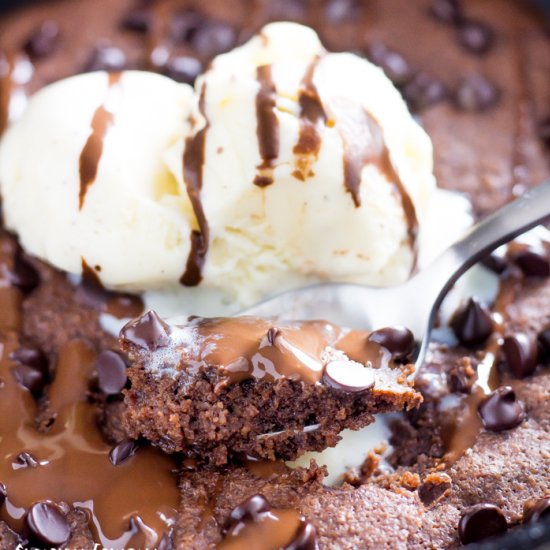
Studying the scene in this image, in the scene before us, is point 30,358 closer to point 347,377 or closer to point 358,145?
point 347,377

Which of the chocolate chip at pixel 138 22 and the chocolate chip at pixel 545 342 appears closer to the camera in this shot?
the chocolate chip at pixel 545 342

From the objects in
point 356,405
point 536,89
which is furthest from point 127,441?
point 536,89

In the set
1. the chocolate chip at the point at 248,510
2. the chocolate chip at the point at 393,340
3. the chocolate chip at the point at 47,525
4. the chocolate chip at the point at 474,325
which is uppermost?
the chocolate chip at the point at 393,340

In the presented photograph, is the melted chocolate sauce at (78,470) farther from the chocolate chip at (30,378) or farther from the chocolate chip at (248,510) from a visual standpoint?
the chocolate chip at (248,510)

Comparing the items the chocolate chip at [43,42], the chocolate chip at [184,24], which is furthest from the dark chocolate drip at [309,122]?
the chocolate chip at [43,42]

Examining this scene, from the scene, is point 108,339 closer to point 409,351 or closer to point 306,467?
point 306,467

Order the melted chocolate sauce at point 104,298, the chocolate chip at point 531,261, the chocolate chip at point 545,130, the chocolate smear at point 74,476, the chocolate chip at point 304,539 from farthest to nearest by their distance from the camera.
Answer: the chocolate chip at point 545,130 < the chocolate chip at point 531,261 < the melted chocolate sauce at point 104,298 < the chocolate smear at point 74,476 < the chocolate chip at point 304,539

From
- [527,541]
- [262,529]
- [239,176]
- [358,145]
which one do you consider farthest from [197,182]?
[527,541]
